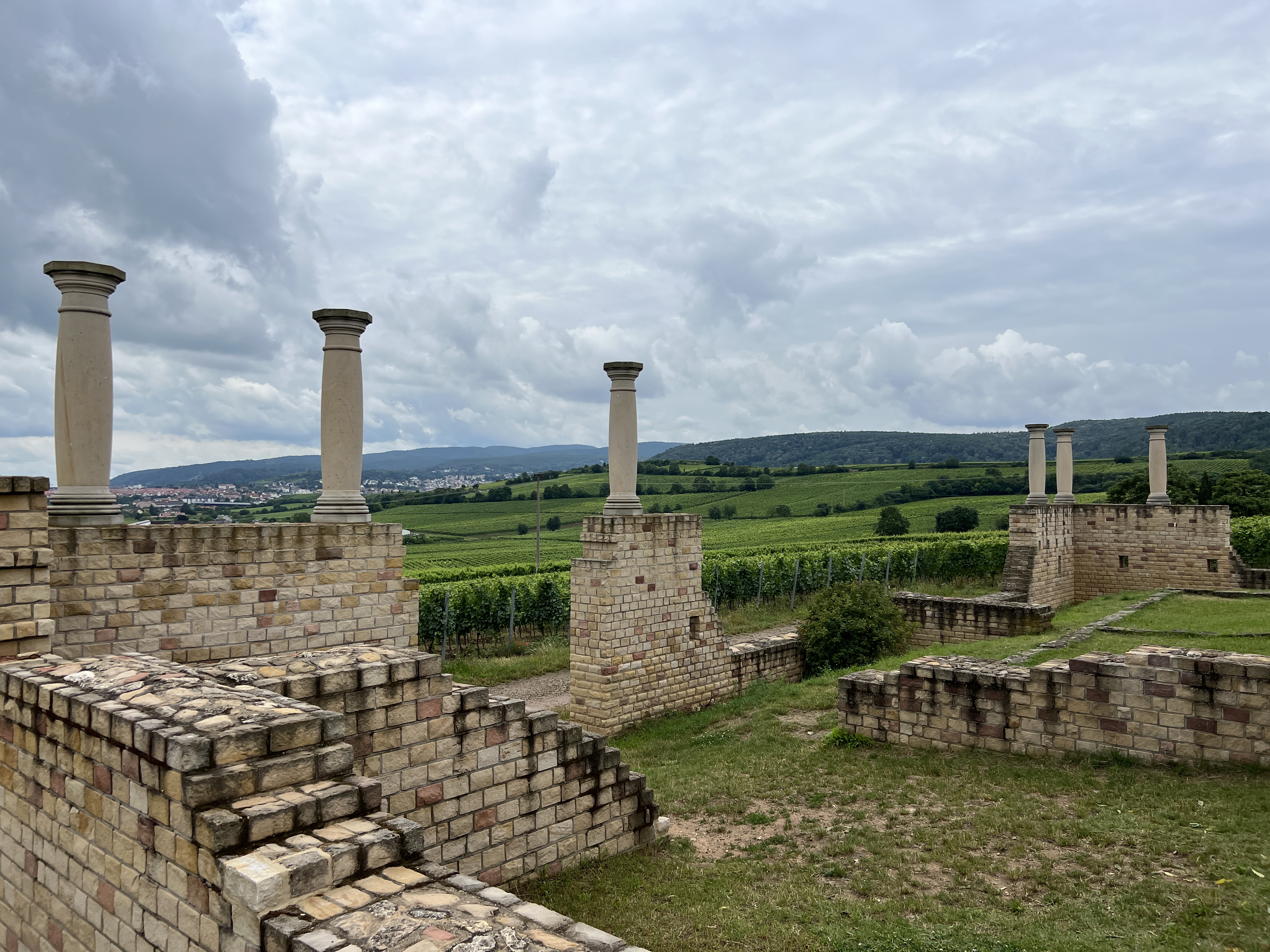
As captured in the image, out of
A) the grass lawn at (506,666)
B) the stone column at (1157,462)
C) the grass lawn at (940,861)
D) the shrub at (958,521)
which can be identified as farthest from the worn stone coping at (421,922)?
the shrub at (958,521)

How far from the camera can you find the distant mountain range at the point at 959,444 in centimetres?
11044

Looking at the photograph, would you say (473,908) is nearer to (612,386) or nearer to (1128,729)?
(1128,729)

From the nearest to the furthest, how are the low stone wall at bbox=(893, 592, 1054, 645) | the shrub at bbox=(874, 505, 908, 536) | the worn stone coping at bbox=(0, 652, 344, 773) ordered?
the worn stone coping at bbox=(0, 652, 344, 773) < the low stone wall at bbox=(893, 592, 1054, 645) < the shrub at bbox=(874, 505, 908, 536)

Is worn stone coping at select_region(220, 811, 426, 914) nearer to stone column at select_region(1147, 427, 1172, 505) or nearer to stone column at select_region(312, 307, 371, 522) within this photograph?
stone column at select_region(312, 307, 371, 522)

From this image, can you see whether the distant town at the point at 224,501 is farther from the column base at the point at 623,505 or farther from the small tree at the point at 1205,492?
the small tree at the point at 1205,492

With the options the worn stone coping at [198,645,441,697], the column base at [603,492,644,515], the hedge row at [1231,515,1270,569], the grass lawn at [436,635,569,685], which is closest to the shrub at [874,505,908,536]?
the hedge row at [1231,515,1270,569]

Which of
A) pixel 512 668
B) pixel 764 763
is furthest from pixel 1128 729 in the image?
pixel 512 668

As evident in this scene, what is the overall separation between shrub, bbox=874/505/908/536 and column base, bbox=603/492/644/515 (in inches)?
1421

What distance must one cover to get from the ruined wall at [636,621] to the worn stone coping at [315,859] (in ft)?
26.2

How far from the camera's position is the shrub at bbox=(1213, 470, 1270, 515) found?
107ft

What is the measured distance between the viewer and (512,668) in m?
19.3

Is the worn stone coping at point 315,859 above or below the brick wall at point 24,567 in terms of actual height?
below

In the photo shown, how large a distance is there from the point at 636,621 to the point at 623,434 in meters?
3.08

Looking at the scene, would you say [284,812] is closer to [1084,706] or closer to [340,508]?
[340,508]
